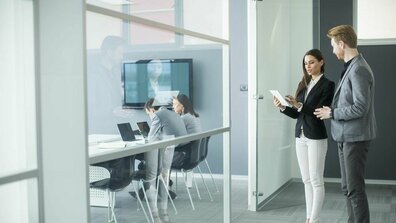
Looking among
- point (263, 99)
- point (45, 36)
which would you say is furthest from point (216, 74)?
point (45, 36)

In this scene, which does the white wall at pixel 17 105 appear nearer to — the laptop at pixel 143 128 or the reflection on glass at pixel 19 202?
the reflection on glass at pixel 19 202

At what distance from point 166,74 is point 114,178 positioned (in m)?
0.84

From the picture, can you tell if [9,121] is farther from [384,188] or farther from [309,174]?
[384,188]

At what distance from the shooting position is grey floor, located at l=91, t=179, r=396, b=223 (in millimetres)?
2697

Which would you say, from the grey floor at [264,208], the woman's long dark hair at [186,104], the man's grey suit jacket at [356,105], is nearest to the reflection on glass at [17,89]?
the grey floor at [264,208]

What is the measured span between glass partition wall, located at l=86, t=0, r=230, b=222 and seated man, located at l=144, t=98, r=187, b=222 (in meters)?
0.08

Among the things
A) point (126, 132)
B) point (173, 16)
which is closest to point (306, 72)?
point (173, 16)

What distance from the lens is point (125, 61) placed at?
100 inches

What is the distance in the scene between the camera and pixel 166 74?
122 inches

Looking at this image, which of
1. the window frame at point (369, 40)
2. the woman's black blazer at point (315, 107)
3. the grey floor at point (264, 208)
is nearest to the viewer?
the grey floor at point (264, 208)

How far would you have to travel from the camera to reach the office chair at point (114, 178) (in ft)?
7.74

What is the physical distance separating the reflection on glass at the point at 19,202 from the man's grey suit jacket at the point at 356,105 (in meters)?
2.00

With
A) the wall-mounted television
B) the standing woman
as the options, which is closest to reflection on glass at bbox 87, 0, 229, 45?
the wall-mounted television

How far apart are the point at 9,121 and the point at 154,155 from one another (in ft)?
3.46
